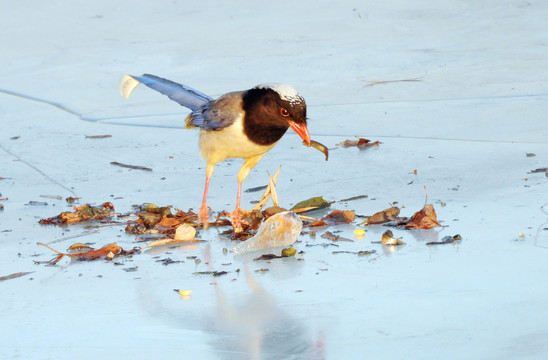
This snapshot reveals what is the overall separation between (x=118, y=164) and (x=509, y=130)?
3.04 metres

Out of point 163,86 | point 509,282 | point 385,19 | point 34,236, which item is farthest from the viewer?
point 385,19

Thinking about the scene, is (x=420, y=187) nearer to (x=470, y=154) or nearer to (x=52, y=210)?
(x=470, y=154)

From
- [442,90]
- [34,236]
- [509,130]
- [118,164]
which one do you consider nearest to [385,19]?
[442,90]

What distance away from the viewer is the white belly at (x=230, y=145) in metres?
5.96

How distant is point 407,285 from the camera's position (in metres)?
4.39

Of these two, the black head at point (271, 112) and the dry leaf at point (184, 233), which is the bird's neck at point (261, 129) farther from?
the dry leaf at point (184, 233)

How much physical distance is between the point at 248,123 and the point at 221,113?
243 mm

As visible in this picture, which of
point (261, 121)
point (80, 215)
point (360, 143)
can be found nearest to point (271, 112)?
point (261, 121)

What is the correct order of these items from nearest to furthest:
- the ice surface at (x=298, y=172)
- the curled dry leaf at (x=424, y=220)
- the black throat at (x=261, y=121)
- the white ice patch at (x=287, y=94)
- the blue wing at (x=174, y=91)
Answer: the ice surface at (x=298, y=172)
the curled dry leaf at (x=424, y=220)
the white ice patch at (x=287, y=94)
the black throat at (x=261, y=121)
the blue wing at (x=174, y=91)

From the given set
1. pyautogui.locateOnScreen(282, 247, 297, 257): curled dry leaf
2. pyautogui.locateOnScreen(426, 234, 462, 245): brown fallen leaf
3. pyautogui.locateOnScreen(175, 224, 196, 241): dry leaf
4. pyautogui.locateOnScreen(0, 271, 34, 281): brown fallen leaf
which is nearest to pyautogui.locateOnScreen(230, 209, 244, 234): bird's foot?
pyautogui.locateOnScreen(175, 224, 196, 241): dry leaf

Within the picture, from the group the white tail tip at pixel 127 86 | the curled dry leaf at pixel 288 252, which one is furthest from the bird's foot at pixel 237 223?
the white tail tip at pixel 127 86

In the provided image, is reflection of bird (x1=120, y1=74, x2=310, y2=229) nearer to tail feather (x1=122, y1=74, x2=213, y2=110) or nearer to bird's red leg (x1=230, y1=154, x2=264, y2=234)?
bird's red leg (x1=230, y1=154, x2=264, y2=234)

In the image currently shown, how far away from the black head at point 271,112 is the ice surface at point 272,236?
0.66 metres

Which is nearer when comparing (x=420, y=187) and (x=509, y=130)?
(x=420, y=187)
